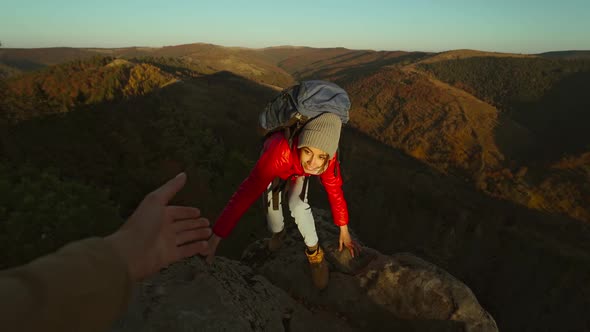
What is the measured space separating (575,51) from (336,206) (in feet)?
647

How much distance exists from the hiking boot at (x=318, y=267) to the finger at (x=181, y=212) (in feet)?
7.30

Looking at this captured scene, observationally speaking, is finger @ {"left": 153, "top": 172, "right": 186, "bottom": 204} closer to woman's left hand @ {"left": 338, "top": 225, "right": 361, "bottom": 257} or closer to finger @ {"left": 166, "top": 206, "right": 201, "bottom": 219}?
finger @ {"left": 166, "top": 206, "right": 201, "bottom": 219}

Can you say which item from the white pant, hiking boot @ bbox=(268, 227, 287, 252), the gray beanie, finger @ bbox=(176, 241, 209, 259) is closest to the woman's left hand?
the white pant

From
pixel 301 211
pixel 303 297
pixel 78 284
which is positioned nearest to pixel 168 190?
pixel 78 284

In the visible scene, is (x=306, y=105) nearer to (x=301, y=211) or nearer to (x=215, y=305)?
(x=301, y=211)

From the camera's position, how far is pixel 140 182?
439 inches

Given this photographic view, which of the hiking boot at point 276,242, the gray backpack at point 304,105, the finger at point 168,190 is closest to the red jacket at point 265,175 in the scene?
the gray backpack at point 304,105

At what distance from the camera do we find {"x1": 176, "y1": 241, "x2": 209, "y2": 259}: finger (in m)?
1.86

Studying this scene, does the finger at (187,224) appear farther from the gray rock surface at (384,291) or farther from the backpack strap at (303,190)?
the gray rock surface at (384,291)

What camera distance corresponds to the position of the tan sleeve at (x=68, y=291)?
849 mm

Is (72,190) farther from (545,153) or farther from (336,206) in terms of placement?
(545,153)

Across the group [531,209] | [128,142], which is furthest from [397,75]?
[128,142]

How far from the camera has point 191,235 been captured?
6.42 feet

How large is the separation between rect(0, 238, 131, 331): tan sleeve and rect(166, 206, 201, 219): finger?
665mm
